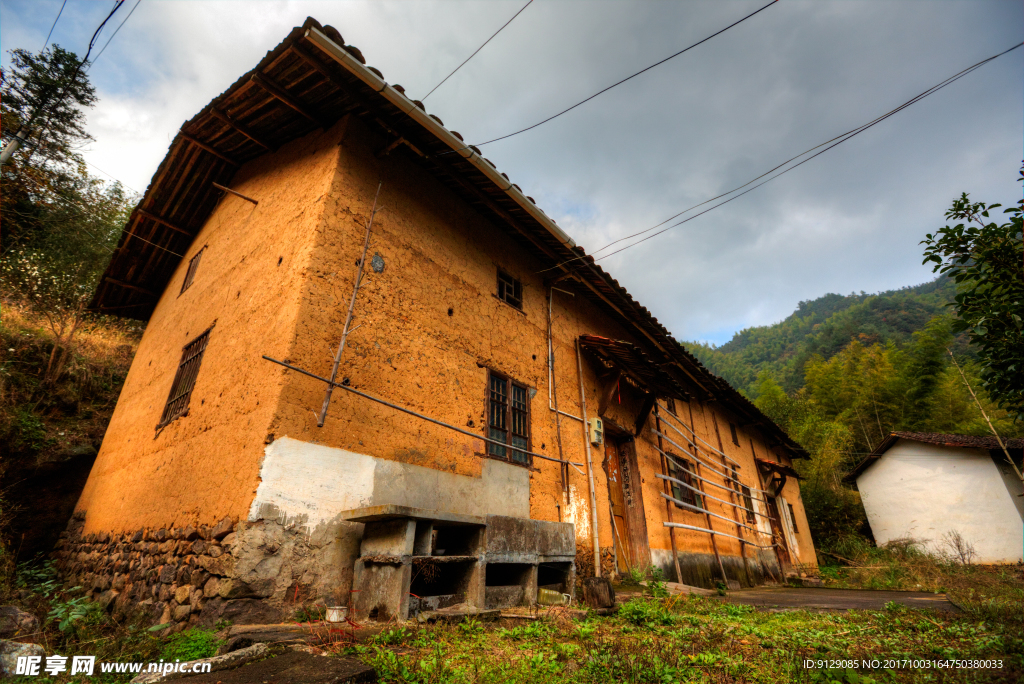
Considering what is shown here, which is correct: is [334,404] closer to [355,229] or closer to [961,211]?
[355,229]

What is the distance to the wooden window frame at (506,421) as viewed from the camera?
6723 mm

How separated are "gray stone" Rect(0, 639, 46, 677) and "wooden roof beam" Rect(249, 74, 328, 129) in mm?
6269

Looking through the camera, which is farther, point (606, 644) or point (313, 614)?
point (313, 614)

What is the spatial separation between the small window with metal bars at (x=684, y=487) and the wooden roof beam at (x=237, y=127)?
10.0m

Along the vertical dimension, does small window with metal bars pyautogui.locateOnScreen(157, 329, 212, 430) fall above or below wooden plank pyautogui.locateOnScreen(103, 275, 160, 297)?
below

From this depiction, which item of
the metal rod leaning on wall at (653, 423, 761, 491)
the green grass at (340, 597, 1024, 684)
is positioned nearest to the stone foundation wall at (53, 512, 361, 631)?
the green grass at (340, 597, 1024, 684)

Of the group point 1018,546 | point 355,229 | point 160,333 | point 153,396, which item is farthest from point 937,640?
point 1018,546

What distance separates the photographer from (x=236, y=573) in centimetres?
404

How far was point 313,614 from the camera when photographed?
4.22 meters

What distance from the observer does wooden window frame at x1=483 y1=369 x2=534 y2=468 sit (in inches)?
265

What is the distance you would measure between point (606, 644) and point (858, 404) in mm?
24734

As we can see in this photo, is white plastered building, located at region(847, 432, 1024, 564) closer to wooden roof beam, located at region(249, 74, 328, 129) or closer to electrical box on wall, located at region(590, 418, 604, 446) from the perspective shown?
electrical box on wall, located at region(590, 418, 604, 446)

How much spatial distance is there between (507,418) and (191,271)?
6.89 meters

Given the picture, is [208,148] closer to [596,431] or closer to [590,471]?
[596,431]
